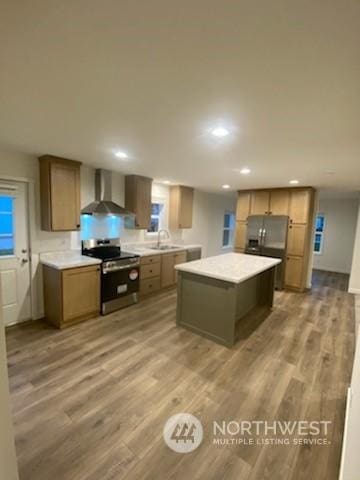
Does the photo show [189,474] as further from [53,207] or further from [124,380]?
[53,207]

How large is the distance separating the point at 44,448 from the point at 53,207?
2726mm

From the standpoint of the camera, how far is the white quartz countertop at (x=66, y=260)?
10.6 ft

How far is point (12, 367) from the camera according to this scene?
2436 mm

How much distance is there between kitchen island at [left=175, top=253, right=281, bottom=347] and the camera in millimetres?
2902

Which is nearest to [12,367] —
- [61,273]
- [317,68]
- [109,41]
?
[61,273]

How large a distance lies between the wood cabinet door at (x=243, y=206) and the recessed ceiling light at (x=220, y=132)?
3865 mm

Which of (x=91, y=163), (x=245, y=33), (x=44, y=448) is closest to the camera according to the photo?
(x=245, y=33)

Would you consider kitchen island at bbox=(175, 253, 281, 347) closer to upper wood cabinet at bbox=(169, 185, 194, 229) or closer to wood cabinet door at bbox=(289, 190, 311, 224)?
wood cabinet door at bbox=(289, 190, 311, 224)

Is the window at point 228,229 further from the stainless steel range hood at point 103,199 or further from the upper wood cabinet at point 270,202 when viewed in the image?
the stainless steel range hood at point 103,199

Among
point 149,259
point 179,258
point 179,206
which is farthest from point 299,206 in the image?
point 149,259

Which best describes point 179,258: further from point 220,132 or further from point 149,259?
point 220,132

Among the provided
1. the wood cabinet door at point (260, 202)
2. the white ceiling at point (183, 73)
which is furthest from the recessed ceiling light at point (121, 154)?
the wood cabinet door at point (260, 202)

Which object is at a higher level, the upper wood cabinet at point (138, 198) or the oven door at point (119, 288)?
the upper wood cabinet at point (138, 198)

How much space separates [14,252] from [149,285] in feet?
7.77
